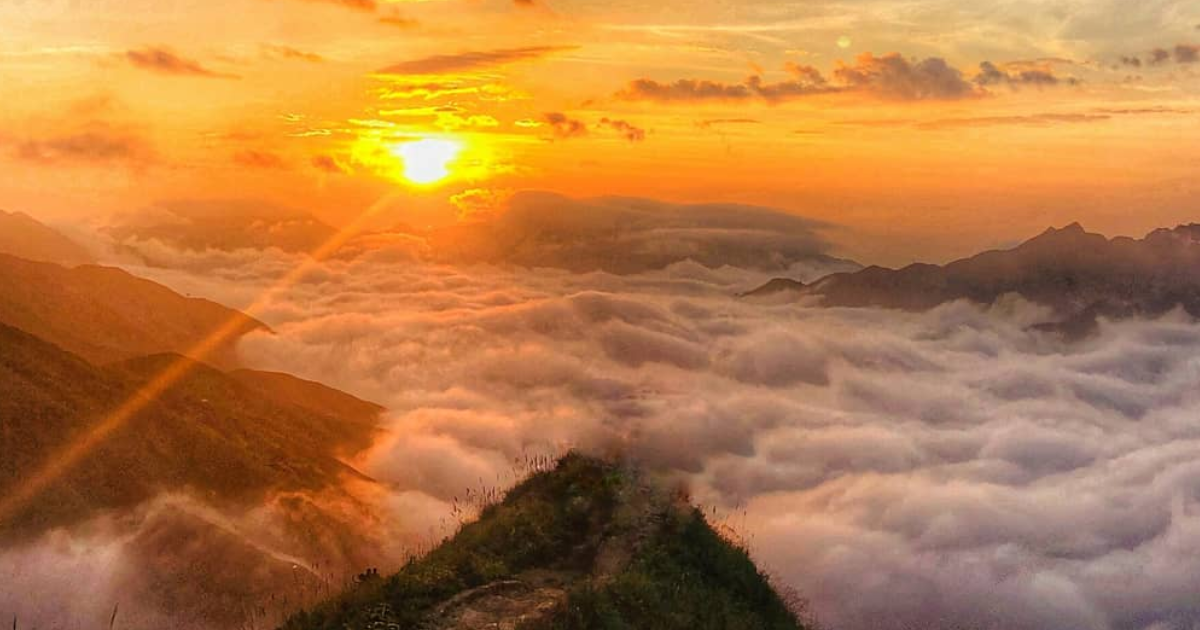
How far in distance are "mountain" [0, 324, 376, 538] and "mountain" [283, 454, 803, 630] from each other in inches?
4697

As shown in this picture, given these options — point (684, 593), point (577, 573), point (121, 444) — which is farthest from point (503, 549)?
point (121, 444)

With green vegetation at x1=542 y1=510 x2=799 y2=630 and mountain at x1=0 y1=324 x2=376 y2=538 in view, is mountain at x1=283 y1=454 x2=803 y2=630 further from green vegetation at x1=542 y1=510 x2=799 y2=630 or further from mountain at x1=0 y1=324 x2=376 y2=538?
mountain at x1=0 y1=324 x2=376 y2=538

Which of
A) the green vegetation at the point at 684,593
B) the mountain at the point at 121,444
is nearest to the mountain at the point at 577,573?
the green vegetation at the point at 684,593

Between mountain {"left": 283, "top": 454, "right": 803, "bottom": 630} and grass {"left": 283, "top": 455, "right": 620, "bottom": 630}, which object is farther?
mountain {"left": 283, "top": 454, "right": 803, "bottom": 630}

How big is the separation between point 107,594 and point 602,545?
119 m

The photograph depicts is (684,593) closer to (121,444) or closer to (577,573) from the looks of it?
(577,573)

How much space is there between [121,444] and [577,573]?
130 meters

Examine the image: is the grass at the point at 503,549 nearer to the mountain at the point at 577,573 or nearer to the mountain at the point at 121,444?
the mountain at the point at 577,573

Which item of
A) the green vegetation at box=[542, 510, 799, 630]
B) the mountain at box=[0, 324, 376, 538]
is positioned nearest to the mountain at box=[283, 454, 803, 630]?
the green vegetation at box=[542, 510, 799, 630]

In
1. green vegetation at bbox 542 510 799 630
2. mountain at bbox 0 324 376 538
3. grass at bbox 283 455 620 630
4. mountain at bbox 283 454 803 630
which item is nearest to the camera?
grass at bbox 283 455 620 630

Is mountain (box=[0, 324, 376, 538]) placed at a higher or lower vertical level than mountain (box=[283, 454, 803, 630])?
lower

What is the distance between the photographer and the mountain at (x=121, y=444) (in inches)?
4865

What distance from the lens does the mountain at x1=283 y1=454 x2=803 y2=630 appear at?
66.9 ft

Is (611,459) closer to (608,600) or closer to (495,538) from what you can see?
(495,538)
